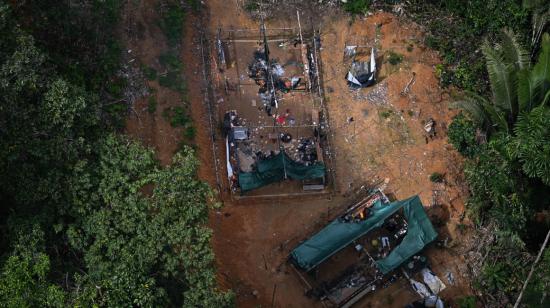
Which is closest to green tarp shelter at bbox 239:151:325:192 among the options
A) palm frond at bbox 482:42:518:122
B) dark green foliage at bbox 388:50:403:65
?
dark green foliage at bbox 388:50:403:65

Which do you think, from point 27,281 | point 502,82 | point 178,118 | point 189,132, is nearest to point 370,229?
point 502,82

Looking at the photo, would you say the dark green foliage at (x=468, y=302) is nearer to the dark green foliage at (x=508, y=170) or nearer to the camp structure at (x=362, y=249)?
the dark green foliage at (x=508, y=170)

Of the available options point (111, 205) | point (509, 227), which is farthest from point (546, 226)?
point (111, 205)

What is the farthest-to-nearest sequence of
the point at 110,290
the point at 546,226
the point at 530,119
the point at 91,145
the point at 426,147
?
the point at 426,147, the point at 546,226, the point at 530,119, the point at 91,145, the point at 110,290

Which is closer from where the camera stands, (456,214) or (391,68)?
(456,214)

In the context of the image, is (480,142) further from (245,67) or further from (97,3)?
(97,3)

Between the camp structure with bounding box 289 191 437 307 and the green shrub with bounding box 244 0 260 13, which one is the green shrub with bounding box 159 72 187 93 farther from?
the camp structure with bounding box 289 191 437 307

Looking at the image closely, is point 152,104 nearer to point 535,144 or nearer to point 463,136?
point 463,136
